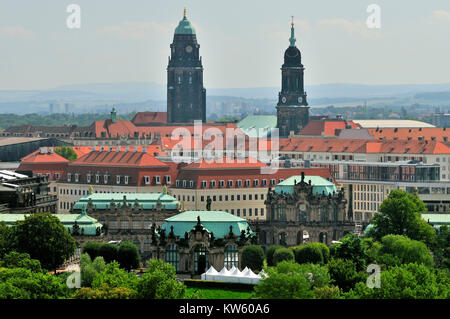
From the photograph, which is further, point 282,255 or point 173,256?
point 282,255

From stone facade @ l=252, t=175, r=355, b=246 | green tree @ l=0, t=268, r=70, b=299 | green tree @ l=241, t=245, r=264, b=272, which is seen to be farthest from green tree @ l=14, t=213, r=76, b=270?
stone facade @ l=252, t=175, r=355, b=246

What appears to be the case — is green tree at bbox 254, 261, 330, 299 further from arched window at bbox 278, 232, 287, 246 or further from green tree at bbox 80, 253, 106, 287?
arched window at bbox 278, 232, 287, 246

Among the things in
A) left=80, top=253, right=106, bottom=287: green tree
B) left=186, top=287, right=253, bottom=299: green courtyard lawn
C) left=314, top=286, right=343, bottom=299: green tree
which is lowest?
left=186, top=287, right=253, bottom=299: green courtyard lawn

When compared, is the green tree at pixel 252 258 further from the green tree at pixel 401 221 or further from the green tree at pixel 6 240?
the green tree at pixel 6 240

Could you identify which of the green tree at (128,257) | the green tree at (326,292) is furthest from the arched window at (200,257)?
the green tree at (326,292)

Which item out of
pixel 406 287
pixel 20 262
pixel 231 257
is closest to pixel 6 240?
pixel 20 262

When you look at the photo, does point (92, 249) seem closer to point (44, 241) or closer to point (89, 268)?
point (44, 241)
